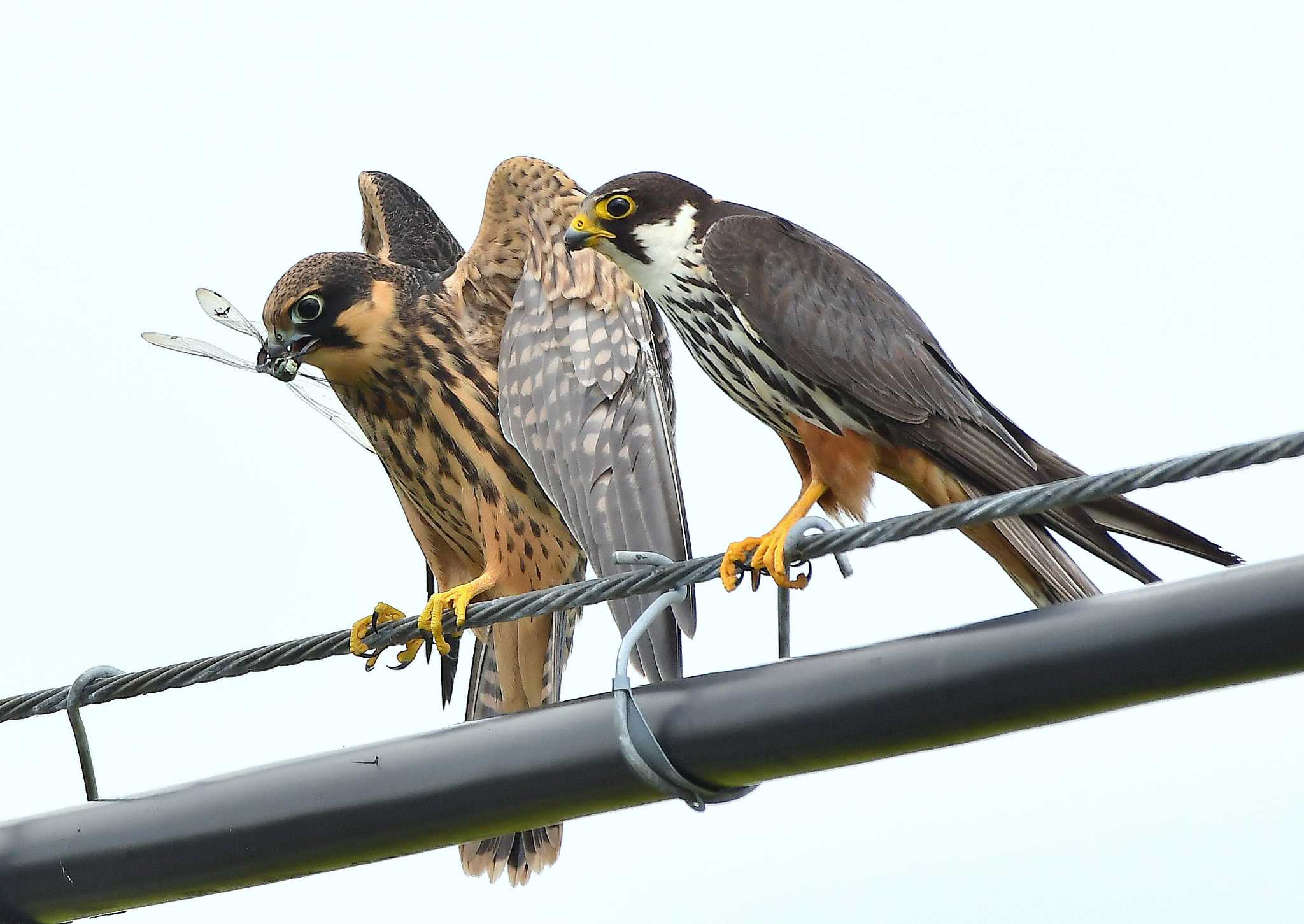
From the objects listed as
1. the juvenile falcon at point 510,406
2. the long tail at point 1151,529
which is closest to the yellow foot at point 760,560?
the long tail at point 1151,529

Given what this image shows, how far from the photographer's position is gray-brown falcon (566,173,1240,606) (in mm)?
3959

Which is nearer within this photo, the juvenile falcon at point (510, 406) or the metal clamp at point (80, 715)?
the metal clamp at point (80, 715)

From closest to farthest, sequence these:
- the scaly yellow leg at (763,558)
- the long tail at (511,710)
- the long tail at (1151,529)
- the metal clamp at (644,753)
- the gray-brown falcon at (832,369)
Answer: the metal clamp at (644,753), the long tail at (1151,529), the scaly yellow leg at (763,558), the gray-brown falcon at (832,369), the long tail at (511,710)

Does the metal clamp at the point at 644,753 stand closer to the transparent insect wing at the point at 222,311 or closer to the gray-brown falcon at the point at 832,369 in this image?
the gray-brown falcon at the point at 832,369

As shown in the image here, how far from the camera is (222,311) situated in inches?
213

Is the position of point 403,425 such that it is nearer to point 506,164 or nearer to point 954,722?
point 506,164

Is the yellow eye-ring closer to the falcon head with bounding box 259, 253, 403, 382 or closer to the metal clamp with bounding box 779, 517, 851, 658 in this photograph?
the falcon head with bounding box 259, 253, 403, 382

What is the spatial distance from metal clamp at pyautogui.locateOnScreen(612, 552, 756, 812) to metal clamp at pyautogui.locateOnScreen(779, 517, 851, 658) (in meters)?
0.26

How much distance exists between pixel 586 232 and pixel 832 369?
936mm

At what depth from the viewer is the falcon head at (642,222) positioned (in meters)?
4.48

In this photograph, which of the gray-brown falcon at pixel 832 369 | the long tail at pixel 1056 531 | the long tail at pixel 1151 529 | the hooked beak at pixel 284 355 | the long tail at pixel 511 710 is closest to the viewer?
the long tail at pixel 1151 529

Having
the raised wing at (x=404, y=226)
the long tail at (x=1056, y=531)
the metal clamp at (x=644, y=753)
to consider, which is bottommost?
the metal clamp at (x=644, y=753)

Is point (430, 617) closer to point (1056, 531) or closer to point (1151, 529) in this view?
point (1056, 531)

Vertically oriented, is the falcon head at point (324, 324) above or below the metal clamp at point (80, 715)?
above
